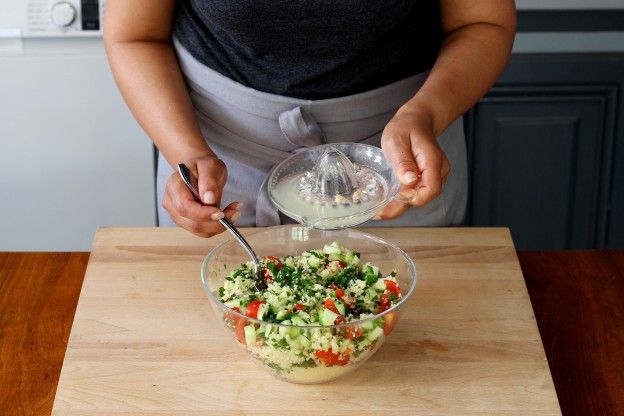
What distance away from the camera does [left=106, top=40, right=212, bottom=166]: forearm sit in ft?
3.90

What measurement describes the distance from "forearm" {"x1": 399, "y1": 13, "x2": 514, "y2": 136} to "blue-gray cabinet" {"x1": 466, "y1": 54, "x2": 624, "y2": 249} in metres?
0.66

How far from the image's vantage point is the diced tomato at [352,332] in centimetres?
87

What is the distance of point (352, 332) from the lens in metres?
0.88

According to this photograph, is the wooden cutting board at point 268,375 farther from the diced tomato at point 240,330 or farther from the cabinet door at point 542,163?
the cabinet door at point 542,163

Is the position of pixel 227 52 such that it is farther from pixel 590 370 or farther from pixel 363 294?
pixel 590 370

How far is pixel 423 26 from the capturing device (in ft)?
4.25

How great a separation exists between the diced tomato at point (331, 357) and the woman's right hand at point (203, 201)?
231 millimetres

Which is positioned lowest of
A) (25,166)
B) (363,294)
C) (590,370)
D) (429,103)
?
(25,166)

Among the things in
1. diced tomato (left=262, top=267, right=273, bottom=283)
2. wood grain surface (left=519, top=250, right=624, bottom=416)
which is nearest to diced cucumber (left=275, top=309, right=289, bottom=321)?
diced tomato (left=262, top=267, right=273, bottom=283)

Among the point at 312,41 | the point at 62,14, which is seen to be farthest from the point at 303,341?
the point at 62,14

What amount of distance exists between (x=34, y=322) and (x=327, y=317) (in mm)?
400

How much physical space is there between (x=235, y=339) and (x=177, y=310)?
16 centimetres

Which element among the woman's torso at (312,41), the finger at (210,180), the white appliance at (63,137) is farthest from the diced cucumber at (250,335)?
the white appliance at (63,137)

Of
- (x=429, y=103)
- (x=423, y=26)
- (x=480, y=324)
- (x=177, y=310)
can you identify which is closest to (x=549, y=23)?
(x=423, y=26)
